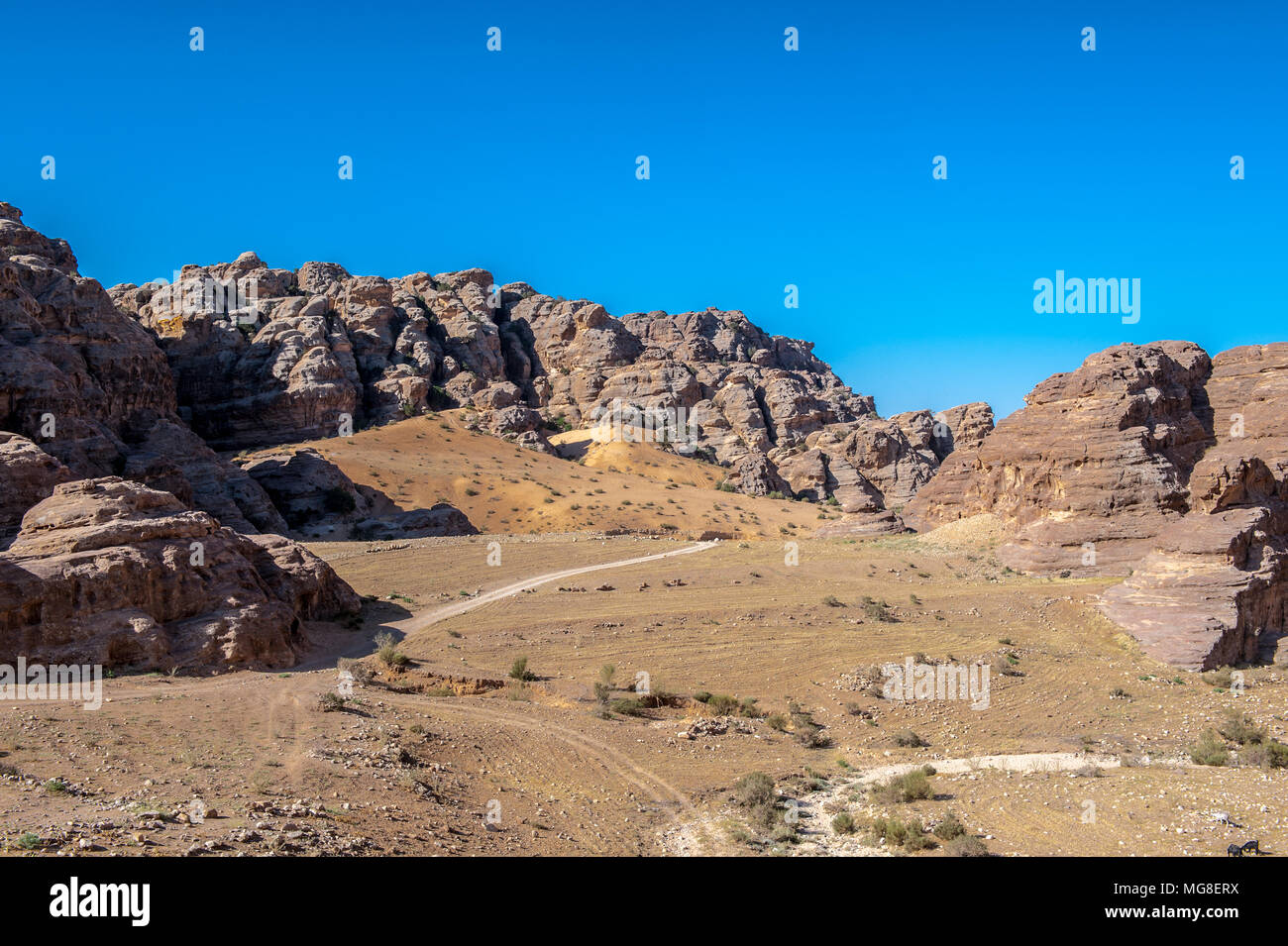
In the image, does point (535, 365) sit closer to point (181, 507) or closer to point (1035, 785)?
point (181, 507)

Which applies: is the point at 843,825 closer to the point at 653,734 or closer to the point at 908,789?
the point at 908,789

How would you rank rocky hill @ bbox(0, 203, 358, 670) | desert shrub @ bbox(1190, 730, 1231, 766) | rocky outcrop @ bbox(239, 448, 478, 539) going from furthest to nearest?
1. rocky outcrop @ bbox(239, 448, 478, 539)
2. rocky hill @ bbox(0, 203, 358, 670)
3. desert shrub @ bbox(1190, 730, 1231, 766)

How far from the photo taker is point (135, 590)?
2075 centimetres

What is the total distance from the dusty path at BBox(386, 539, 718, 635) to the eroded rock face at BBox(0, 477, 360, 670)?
12.8 ft

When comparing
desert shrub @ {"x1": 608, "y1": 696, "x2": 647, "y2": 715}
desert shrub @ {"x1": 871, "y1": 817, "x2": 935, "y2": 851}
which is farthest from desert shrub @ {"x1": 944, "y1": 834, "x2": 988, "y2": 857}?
desert shrub @ {"x1": 608, "y1": 696, "x2": 647, "y2": 715}

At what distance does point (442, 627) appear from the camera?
2728 cm

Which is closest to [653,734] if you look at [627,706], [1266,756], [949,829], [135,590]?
[627,706]

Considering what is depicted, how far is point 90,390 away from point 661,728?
3601cm

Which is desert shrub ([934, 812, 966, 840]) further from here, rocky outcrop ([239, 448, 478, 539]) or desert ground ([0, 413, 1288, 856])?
→ rocky outcrop ([239, 448, 478, 539])

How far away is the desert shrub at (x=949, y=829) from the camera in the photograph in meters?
13.1

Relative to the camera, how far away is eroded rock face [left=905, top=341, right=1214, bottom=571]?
31312mm

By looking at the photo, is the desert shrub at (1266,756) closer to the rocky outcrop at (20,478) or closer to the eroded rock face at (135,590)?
the eroded rock face at (135,590)
